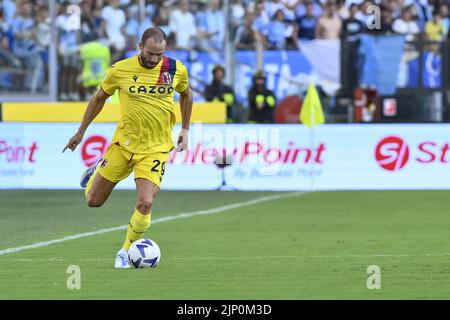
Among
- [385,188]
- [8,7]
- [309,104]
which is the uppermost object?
[8,7]

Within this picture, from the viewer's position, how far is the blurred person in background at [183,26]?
92.6 ft

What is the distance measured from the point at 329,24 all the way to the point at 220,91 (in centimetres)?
303

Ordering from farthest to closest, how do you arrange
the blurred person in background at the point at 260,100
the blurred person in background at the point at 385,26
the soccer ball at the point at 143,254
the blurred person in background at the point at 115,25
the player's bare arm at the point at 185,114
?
the blurred person in background at the point at 115,25 → the blurred person in background at the point at 385,26 → the blurred person in background at the point at 260,100 → the player's bare arm at the point at 185,114 → the soccer ball at the point at 143,254

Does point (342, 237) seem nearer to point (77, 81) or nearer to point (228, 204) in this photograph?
point (228, 204)

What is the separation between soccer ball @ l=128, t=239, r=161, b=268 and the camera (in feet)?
38.8

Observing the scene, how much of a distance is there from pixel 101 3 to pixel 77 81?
7.15 ft

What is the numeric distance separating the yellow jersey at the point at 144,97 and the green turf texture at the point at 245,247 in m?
1.18

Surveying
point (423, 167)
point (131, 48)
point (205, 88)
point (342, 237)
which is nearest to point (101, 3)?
point (131, 48)

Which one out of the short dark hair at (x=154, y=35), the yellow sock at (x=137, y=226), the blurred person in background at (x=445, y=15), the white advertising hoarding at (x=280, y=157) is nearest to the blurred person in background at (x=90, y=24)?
the white advertising hoarding at (x=280, y=157)

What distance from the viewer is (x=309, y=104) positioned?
23.2 m

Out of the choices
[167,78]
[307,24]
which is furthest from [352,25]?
[167,78]

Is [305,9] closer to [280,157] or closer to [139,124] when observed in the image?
[280,157]

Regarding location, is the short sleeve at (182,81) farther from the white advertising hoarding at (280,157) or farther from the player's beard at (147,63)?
the white advertising hoarding at (280,157)
